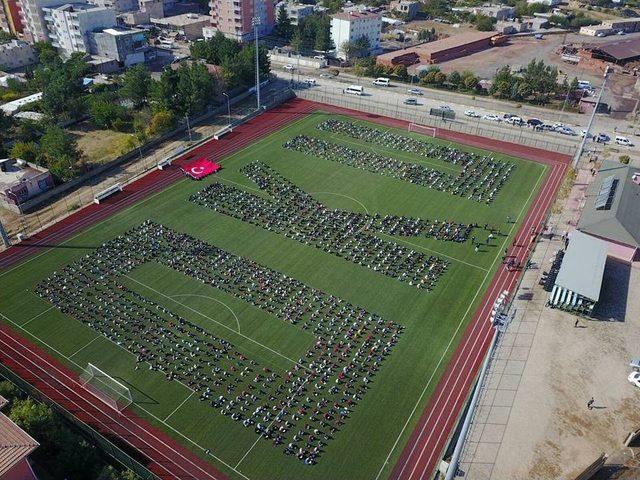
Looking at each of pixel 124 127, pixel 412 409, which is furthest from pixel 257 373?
pixel 124 127

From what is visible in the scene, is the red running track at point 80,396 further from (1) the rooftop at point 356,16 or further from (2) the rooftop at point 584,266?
(1) the rooftop at point 356,16

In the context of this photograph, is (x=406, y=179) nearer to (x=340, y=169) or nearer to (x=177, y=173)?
(x=340, y=169)

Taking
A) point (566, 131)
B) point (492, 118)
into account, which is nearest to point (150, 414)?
point (492, 118)

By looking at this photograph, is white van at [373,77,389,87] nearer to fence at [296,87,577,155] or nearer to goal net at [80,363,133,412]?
fence at [296,87,577,155]

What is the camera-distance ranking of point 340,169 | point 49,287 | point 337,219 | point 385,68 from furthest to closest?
1. point 385,68
2. point 340,169
3. point 337,219
4. point 49,287

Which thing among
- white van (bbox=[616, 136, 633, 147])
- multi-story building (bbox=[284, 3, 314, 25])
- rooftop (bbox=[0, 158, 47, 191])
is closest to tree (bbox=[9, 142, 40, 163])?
rooftop (bbox=[0, 158, 47, 191])

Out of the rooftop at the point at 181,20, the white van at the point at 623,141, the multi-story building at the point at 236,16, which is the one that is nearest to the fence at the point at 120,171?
the multi-story building at the point at 236,16

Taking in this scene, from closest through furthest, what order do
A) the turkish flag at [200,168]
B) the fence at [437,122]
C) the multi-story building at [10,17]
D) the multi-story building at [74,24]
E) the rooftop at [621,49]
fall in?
1. the turkish flag at [200,168]
2. the fence at [437,122]
3. the multi-story building at [74,24]
4. the rooftop at [621,49]
5. the multi-story building at [10,17]

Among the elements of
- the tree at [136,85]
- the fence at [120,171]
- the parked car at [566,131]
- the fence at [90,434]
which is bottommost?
the fence at [90,434]
